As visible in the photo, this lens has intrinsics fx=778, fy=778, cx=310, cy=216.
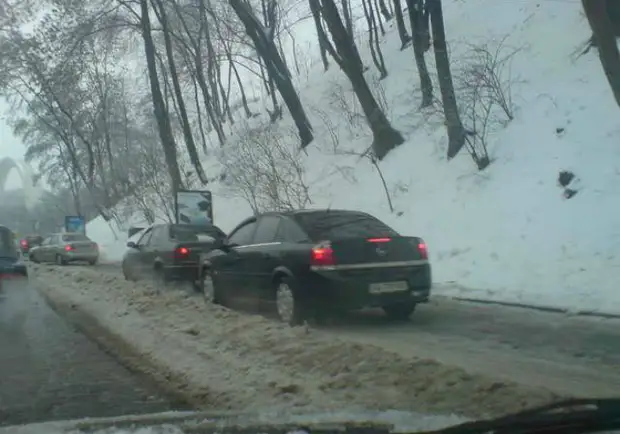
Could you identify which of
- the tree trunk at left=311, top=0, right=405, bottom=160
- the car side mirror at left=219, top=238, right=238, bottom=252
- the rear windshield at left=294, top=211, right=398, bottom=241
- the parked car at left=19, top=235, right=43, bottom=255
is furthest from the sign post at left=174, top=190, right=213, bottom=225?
the parked car at left=19, top=235, right=43, bottom=255

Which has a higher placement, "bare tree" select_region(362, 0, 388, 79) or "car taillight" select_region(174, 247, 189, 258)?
Answer: "bare tree" select_region(362, 0, 388, 79)

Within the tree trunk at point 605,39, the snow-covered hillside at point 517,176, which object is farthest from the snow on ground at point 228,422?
the tree trunk at point 605,39

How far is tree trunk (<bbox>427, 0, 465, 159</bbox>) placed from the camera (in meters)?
19.8

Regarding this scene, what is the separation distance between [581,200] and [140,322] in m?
9.07

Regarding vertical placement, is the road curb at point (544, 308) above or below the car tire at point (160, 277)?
below

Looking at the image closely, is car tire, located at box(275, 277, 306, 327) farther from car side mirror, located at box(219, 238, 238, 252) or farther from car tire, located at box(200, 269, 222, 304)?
car tire, located at box(200, 269, 222, 304)

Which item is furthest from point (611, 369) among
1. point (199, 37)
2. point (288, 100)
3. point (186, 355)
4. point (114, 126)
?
point (114, 126)

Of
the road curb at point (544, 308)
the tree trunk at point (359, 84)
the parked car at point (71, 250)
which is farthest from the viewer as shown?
the parked car at point (71, 250)

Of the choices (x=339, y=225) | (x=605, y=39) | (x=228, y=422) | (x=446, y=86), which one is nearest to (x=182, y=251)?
(x=339, y=225)

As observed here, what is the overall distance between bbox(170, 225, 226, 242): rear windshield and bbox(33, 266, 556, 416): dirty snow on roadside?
18.9 ft

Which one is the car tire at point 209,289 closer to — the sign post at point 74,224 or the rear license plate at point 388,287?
the rear license plate at point 388,287

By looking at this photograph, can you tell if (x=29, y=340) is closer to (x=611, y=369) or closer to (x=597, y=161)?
(x=611, y=369)

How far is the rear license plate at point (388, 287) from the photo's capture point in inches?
386

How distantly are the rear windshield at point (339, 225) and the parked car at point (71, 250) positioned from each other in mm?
24006
